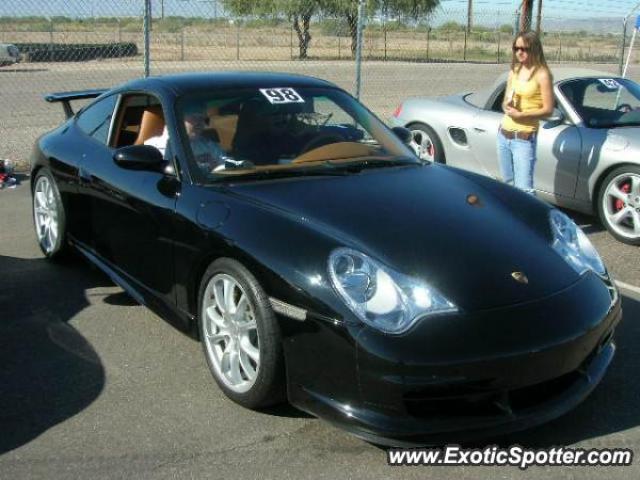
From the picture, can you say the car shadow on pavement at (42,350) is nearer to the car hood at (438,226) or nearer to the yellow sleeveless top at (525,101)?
the car hood at (438,226)

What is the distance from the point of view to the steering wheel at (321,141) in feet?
13.9

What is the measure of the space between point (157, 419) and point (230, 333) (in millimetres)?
493

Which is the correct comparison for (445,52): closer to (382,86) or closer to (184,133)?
(382,86)

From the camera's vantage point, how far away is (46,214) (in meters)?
5.68

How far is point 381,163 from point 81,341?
1928 millimetres

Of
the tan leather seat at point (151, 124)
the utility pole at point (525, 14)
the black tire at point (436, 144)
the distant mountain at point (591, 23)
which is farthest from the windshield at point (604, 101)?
the distant mountain at point (591, 23)

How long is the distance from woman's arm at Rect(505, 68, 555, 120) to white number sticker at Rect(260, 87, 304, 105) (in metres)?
2.56

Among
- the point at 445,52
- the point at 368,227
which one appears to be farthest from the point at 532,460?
the point at 445,52

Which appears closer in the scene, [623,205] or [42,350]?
[42,350]

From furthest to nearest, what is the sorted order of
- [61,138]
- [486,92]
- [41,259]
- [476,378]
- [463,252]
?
[486,92]
[41,259]
[61,138]
[463,252]
[476,378]

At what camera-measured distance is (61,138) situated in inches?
214

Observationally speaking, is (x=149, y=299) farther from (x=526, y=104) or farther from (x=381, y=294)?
(x=526, y=104)

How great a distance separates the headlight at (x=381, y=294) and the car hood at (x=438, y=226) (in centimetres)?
5

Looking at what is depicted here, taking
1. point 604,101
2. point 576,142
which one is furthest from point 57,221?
point 604,101
